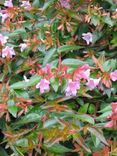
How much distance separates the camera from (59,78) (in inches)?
61.9

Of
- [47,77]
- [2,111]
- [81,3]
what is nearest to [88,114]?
[47,77]

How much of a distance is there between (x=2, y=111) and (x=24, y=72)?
35 cm

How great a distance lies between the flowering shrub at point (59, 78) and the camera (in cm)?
152

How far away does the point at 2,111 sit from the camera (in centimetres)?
159

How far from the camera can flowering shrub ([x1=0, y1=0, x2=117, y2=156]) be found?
1.52m

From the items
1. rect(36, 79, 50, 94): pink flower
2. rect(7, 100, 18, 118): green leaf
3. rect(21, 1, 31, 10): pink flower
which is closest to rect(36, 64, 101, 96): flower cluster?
rect(36, 79, 50, 94): pink flower

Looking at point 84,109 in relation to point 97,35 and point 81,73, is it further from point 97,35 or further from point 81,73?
point 97,35

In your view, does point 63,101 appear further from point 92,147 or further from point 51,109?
point 92,147

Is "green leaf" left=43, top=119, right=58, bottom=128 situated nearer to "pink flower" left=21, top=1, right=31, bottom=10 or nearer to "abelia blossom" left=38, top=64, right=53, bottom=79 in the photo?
"abelia blossom" left=38, top=64, right=53, bottom=79

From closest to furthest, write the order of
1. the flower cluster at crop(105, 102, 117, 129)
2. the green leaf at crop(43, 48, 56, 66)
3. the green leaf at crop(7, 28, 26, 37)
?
the flower cluster at crop(105, 102, 117, 129)
the green leaf at crop(43, 48, 56, 66)
the green leaf at crop(7, 28, 26, 37)

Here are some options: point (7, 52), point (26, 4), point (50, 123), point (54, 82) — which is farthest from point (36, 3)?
point (50, 123)

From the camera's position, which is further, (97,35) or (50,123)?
(97,35)

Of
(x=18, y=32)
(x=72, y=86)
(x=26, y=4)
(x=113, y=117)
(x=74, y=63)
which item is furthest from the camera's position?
(x=26, y=4)

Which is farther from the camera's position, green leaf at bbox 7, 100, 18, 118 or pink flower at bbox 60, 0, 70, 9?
pink flower at bbox 60, 0, 70, 9
